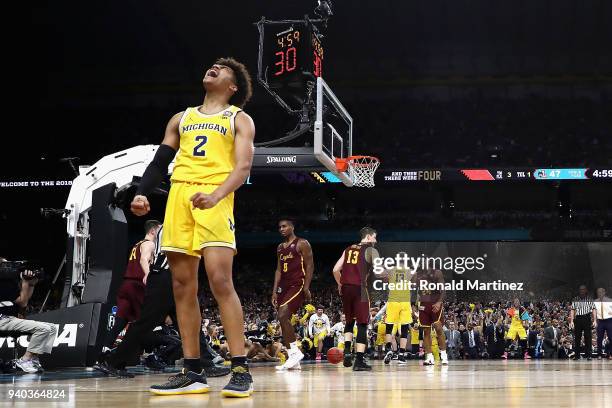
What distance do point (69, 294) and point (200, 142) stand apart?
5.71 meters

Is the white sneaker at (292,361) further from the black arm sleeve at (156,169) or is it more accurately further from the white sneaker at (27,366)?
the black arm sleeve at (156,169)

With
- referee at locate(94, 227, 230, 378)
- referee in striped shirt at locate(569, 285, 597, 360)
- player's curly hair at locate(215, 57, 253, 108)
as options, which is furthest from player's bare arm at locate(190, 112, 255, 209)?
referee in striped shirt at locate(569, 285, 597, 360)

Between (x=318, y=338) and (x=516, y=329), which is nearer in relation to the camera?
(x=318, y=338)

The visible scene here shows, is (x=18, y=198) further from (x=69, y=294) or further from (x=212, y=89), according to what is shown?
(x=212, y=89)

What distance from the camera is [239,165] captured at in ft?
16.9

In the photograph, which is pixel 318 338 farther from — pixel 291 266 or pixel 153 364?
pixel 153 364

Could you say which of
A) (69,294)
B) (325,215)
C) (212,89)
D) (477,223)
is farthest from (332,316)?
(212,89)

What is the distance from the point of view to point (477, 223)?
29.0 m

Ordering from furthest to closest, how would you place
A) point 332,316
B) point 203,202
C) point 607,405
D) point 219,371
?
point 332,316 → point 219,371 → point 203,202 → point 607,405

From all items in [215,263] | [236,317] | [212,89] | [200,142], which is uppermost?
[212,89]

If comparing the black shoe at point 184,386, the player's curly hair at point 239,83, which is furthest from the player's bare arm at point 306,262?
the black shoe at point 184,386

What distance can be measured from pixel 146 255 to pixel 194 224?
15.5 ft

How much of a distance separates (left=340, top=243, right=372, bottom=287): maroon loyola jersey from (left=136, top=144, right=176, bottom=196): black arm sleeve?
5990 mm

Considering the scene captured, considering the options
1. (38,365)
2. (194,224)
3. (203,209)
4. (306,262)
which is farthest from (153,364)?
(203,209)
